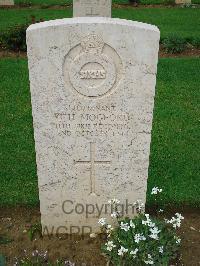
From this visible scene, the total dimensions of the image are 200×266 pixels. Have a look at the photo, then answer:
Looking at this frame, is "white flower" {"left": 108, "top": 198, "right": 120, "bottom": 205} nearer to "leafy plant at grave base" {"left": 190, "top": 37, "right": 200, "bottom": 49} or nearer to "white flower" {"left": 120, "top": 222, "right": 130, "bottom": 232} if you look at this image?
"white flower" {"left": 120, "top": 222, "right": 130, "bottom": 232}

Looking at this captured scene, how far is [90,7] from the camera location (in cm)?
986

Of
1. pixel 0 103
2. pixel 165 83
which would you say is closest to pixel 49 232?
pixel 0 103

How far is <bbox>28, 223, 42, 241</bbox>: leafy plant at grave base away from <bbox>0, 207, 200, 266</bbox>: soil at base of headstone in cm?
3

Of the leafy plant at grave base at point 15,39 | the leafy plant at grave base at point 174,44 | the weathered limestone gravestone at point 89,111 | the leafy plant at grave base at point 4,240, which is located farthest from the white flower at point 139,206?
the leafy plant at grave base at point 15,39

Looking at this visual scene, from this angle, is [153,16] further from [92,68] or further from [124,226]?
[124,226]

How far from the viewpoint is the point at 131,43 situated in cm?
366

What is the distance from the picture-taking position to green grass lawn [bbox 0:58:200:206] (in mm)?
5227

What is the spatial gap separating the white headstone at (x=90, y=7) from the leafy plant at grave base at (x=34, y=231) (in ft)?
20.5

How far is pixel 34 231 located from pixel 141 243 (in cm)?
129

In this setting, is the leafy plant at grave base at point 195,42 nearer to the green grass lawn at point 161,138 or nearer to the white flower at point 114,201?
the green grass lawn at point 161,138

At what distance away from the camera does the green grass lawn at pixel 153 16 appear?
41.5ft

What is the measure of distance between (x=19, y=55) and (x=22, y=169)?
5.44 metres

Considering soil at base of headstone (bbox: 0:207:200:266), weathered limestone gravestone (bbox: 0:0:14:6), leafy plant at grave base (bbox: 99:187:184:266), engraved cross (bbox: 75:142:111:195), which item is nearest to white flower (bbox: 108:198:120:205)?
leafy plant at grave base (bbox: 99:187:184:266)

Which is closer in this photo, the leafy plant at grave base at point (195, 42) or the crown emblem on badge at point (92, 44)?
the crown emblem on badge at point (92, 44)
